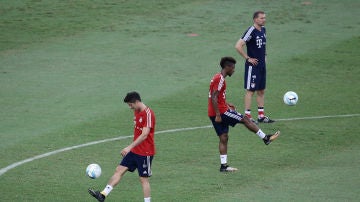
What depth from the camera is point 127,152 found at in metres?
14.7

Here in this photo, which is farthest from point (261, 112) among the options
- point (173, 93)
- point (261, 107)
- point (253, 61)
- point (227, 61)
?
point (227, 61)

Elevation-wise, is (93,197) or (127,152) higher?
(127,152)

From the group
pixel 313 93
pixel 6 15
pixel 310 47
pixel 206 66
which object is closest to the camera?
pixel 313 93

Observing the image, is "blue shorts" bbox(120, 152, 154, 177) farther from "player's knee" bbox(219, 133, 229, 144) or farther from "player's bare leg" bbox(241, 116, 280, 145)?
"player's bare leg" bbox(241, 116, 280, 145)

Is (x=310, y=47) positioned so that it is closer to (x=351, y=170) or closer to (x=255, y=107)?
(x=255, y=107)

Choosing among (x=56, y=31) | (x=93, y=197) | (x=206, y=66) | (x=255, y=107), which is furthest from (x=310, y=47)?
(x=93, y=197)

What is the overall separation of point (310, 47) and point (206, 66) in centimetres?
408

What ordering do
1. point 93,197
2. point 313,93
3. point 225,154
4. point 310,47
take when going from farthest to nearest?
1. point 310,47
2. point 313,93
3. point 225,154
4. point 93,197

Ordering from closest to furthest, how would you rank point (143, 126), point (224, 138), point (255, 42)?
point (143, 126) → point (224, 138) → point (255, 42)

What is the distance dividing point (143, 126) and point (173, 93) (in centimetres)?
869

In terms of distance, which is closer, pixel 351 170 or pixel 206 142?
Result: pixel 351 170

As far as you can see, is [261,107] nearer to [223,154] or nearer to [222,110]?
[222,110]

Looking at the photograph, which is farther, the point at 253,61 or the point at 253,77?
the point at 253,77

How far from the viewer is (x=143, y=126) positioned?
15.0 m
